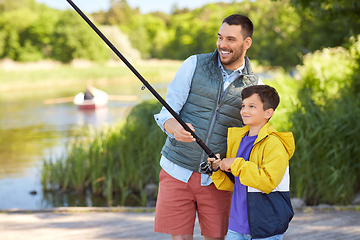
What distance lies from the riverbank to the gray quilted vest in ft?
A: 4.92

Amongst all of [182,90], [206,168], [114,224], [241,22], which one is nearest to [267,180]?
[206,168]

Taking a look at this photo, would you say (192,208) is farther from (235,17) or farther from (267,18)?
(267,18)

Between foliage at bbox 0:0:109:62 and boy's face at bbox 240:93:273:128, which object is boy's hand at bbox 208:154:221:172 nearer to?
boy's face at bbox 240:93:273:128

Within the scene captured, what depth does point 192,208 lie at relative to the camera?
2361mm

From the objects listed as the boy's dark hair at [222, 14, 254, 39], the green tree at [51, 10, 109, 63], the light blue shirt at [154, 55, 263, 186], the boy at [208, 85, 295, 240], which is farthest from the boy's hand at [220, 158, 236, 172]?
the green tree at [51, 10, 109, 63]

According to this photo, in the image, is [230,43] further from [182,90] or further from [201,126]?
[201,126]

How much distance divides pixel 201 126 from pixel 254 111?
330 mm

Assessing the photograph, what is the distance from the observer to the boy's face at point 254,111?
6.75 ft

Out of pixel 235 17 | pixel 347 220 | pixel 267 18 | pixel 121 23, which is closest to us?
pixel 235 17

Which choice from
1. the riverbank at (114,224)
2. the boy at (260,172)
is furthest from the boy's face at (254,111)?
the riverbank at (114,224)

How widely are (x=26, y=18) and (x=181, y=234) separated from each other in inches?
2237

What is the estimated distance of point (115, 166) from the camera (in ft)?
19.6

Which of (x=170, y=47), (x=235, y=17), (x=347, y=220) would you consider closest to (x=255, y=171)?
(x=235, y=17)

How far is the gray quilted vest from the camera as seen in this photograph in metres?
2.26
